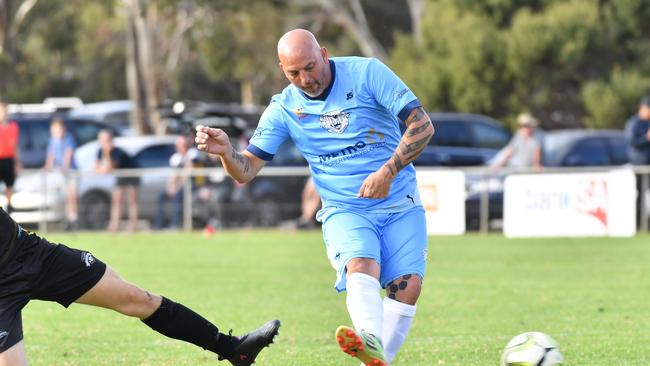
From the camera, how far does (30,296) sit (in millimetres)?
6492

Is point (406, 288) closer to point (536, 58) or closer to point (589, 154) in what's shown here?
point (589, 154)

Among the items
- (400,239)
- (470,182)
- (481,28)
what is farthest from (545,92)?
(400,239)

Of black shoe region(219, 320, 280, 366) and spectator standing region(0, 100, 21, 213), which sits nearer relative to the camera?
black shoe region(219, 320, 280, 366)

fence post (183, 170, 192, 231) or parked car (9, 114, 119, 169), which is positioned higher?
parked car (9, 114, 119, 169)

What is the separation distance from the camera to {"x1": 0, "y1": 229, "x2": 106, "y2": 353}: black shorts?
249 inches

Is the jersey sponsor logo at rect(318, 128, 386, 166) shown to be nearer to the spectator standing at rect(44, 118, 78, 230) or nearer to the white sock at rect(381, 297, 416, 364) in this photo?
the white sock at rect(381, 297, 416, 364)

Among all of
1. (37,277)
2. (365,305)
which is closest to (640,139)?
(365,305)

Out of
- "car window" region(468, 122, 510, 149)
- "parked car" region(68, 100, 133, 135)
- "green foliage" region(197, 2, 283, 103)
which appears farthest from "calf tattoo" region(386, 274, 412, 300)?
"green foliage" region(197, 2, 283, 103)

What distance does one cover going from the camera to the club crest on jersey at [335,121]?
22.6 feet

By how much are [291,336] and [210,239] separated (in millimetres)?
12088

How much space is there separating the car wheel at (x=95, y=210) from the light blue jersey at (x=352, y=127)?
17092 mm

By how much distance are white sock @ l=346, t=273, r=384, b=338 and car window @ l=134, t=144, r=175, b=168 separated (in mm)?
18513

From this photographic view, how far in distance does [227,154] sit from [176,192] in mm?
16805

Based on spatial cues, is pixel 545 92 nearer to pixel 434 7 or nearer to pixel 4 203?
pixel 434 7
